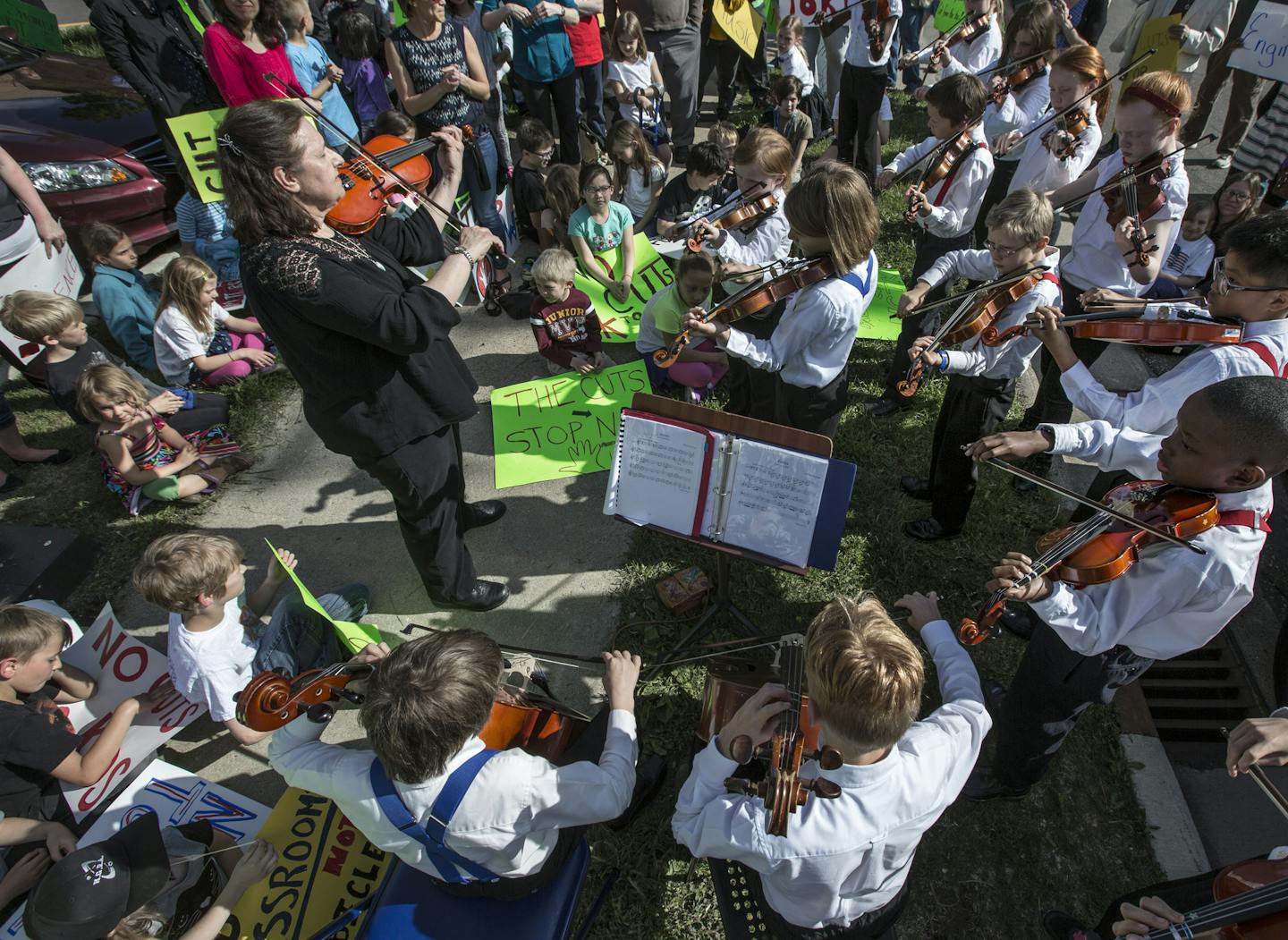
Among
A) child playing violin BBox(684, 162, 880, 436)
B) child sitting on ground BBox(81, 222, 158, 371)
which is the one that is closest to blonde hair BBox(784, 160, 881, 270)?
child playing violin BBox(684, 162, 880, 436)

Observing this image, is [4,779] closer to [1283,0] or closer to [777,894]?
[777,894]

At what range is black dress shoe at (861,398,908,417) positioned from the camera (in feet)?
14.9

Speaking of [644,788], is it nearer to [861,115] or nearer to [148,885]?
[148,885]

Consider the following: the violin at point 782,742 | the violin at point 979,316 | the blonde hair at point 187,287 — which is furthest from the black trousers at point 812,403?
the blonde hair at point 187,287

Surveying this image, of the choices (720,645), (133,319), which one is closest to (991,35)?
(720,645)

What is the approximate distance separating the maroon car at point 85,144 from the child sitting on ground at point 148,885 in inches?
208

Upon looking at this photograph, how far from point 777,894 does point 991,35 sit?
6299 mm

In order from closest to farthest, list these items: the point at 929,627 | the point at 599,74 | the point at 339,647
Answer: the point at 929,627 < the point at 339,647 < the point at 599,74

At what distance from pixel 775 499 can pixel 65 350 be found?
4148 millimetres

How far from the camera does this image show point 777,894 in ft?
6.21

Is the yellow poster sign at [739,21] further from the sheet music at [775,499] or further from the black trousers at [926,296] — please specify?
the sheet music at [775,499]

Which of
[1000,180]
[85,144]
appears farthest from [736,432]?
[85,144]

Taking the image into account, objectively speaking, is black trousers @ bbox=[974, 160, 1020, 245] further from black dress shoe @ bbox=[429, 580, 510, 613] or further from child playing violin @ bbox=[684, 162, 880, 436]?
black dress shoe @ bbox=[429, 580, 510, 613]

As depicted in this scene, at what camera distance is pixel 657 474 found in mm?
2621
